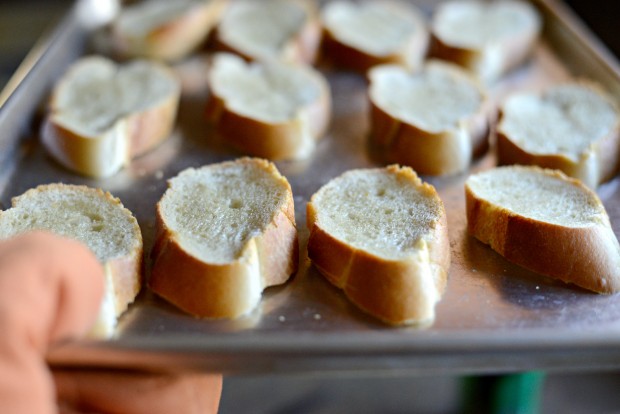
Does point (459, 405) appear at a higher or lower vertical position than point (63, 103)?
lower

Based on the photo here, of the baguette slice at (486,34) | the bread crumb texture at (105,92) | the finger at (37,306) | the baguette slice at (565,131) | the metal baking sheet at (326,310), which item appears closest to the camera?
the finger at (37,306)

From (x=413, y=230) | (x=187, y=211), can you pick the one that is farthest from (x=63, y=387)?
(x=413, y=230)

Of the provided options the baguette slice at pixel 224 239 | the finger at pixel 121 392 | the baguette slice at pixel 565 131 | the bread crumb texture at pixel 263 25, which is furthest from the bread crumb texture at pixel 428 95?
the finger at pixel 121 392

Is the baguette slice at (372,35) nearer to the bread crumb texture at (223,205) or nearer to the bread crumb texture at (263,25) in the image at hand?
the bread crumb texture at (263,25)

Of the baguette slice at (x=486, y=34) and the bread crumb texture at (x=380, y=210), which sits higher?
the baguette slice at (x=486, y=34)

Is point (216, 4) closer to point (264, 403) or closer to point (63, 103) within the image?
point (63, 103)

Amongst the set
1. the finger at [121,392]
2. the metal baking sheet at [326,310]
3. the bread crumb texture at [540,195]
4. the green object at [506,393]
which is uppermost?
the bread crumb texture at [540,195]

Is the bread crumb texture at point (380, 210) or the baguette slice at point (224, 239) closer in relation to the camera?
the baguette slice at point (224, 239)
